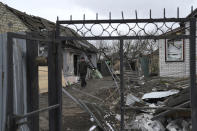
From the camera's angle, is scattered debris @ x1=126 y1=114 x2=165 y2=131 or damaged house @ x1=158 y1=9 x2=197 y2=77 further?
damaged house @ x1=158 y1=9 x2=197 y2=77

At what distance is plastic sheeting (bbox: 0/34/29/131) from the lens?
2.51 meters

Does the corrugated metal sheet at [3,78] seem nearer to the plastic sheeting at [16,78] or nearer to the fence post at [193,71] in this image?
the plastic sheeting at [16,78]

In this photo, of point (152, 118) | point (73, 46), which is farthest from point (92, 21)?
point (73, 46)

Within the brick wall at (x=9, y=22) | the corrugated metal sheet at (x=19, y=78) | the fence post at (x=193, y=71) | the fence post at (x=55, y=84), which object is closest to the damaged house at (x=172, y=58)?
the brick wall at (x=9, y=22)

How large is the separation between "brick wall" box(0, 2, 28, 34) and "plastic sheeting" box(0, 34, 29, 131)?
33.2 feet

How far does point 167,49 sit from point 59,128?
13.2 meters

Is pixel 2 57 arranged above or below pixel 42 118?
above

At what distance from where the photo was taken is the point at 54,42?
3.25 m

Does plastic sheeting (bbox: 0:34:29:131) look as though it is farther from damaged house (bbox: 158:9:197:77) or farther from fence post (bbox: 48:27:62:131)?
damaged house (bbox: 158:9:197:77)

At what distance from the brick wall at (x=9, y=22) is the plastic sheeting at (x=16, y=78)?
33.2 ft

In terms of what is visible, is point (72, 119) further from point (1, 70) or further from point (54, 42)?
point (1, 70)

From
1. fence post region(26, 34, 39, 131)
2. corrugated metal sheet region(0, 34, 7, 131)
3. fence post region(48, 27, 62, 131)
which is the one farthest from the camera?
fence post region(48, 27, 62, 131)

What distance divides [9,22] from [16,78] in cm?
1062

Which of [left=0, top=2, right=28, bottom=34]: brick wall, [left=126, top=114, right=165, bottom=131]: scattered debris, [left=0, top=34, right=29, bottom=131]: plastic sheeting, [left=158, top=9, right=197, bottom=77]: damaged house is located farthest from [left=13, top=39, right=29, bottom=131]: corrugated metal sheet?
[left=158, top=9, right=197, bottom=77]: damaged house
